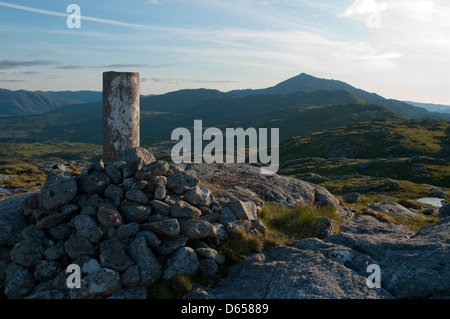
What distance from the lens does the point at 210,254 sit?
11.1m

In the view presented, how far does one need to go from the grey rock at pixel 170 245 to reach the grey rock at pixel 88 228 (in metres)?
2.05

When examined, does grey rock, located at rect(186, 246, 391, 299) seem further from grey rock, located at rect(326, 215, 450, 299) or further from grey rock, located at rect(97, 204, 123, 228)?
grey rock, located at rect(97, 204, 123, 228)

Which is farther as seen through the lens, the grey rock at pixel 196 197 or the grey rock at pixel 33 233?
the grey rock at pixel 196 197

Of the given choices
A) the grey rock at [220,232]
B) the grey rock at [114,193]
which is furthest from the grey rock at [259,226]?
the grey rock at [114,193]

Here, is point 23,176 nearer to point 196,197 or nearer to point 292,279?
point 196,197

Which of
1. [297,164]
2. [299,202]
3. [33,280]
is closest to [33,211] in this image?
[33,280]

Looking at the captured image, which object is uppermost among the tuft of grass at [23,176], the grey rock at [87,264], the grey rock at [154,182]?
the grey rock at [154,182]

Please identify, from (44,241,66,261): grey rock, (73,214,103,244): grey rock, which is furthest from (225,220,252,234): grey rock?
(44,241,66,261): grey rock

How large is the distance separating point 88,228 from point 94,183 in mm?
2208

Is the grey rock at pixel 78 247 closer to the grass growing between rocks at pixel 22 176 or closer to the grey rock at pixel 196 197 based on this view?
the grey rock at pixel 196 197

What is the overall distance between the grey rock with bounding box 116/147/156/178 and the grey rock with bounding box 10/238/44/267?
403 cm

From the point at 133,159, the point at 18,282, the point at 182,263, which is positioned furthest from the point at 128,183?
the point at 18,282

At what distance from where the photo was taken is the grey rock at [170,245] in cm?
1099

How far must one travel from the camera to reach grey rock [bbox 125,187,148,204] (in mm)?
12139
